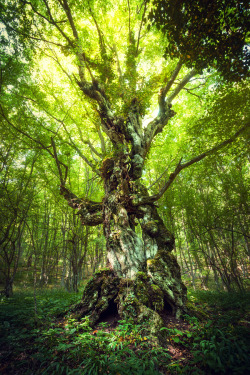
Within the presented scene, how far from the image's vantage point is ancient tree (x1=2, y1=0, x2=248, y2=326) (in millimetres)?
3111

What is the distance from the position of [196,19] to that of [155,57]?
20.6ft

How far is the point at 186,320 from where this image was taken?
278 cm

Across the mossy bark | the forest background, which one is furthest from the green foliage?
the mossy bark

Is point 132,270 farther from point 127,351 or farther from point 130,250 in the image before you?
point 127,351

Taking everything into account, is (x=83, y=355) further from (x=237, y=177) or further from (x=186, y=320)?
(x=237, y=177)

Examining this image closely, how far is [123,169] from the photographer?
15.5ft

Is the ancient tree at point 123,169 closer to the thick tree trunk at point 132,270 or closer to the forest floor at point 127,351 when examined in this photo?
the thick tree trunk at point 132,270

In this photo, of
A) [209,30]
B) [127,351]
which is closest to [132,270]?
[127,351]

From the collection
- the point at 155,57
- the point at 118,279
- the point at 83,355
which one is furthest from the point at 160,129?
the point at 83,355

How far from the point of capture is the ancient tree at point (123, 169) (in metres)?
3.11

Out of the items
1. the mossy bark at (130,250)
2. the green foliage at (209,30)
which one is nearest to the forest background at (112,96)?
the green foliage at (209,30)

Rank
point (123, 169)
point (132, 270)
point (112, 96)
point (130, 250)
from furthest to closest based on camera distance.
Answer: point (112, 96)
point (123, 169)
point (130, 250)
point (132, 270)

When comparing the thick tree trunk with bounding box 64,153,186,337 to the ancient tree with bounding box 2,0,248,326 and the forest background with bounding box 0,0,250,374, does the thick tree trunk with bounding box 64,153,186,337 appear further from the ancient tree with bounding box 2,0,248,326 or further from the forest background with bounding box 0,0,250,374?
the forest background with bounding box 0,0,250,374

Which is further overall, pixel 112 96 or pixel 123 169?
pixel 112 96
